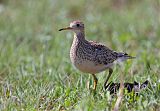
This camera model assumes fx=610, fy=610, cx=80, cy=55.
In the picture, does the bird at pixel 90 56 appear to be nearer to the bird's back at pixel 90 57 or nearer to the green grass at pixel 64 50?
the bird's back at pixel 90 57

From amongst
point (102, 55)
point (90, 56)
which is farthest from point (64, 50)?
point (90, 56)

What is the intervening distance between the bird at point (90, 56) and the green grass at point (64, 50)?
204 mm

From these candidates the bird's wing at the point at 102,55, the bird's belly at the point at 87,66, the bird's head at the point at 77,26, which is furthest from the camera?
the bird's head at the point at 77,26

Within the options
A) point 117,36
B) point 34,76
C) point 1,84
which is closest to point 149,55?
point 117,36

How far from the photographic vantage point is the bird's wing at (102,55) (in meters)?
6.56

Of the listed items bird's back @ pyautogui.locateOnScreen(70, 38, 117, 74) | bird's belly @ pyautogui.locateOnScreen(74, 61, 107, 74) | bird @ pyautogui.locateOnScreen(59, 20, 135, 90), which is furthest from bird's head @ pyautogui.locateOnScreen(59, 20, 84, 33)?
bird's belly @ pyautogui.locateOnScreen(74, 61, 107, 74)

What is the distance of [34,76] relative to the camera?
7.39 metres

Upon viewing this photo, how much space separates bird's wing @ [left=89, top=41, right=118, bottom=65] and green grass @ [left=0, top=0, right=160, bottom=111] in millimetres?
257

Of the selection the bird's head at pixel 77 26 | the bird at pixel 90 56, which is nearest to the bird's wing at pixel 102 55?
the bird at pixel 90 56

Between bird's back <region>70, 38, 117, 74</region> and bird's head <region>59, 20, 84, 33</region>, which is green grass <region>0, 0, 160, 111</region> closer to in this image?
bird's back <region>70, 38, 117, 74</region>

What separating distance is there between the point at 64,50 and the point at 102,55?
264 cm

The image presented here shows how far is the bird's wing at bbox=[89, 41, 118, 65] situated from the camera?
656 centimetres

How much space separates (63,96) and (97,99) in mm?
422

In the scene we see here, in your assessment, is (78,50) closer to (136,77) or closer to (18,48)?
(136,77)
